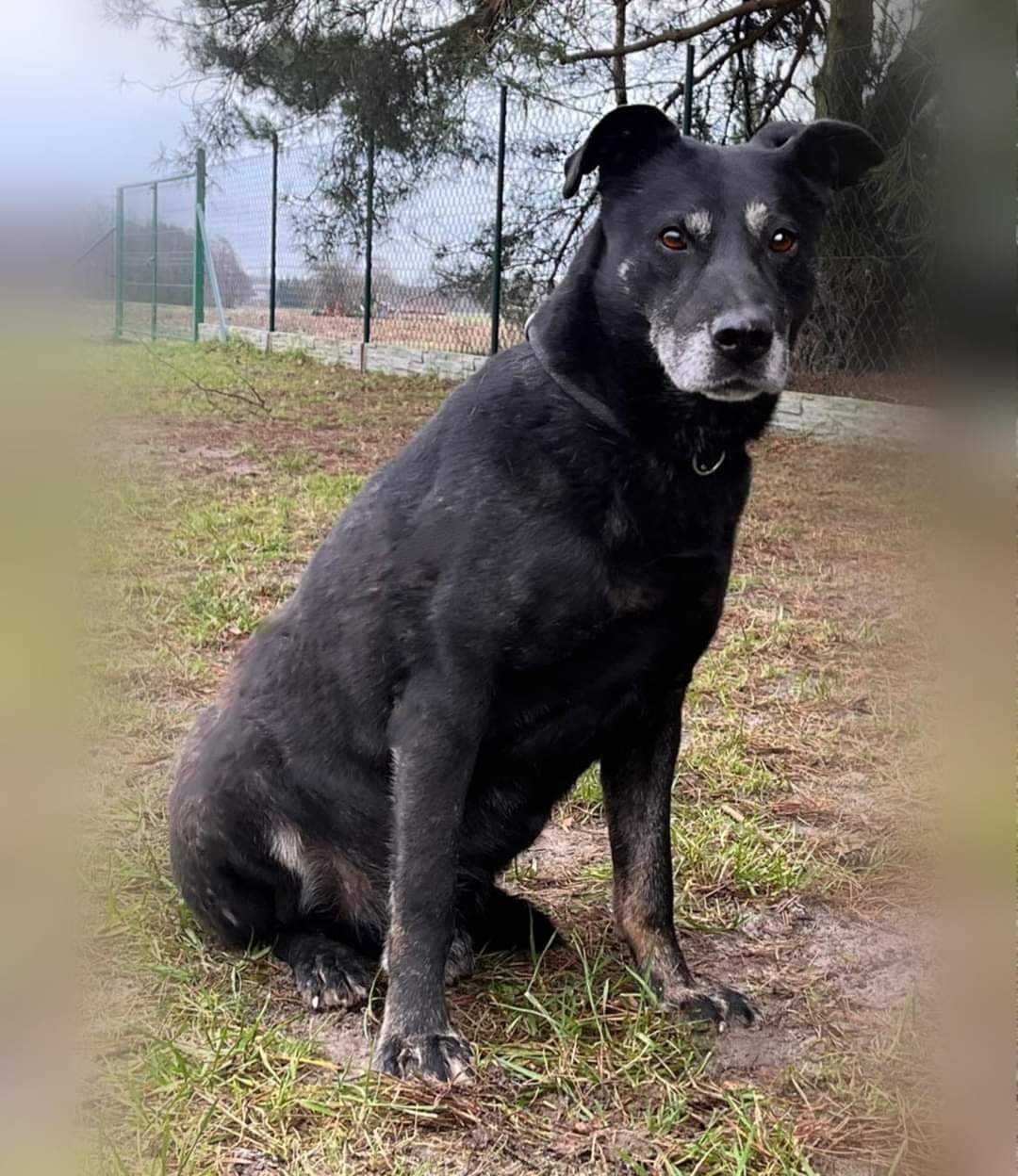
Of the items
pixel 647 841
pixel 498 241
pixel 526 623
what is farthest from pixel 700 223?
pixel 498 241

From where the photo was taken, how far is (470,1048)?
72.1 inches

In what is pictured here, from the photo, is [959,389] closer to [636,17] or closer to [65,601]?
[65,601]

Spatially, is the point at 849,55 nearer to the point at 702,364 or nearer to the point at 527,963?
the point at 702,364

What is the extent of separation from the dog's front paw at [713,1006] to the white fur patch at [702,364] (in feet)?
3.55

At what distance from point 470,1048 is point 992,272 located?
154cm

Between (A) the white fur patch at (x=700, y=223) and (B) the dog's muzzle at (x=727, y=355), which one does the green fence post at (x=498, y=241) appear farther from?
(B) the dog's muzzle at (x=727, y=355)

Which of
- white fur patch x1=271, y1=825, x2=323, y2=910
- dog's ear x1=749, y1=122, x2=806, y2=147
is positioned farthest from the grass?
dog's ear x1=749, y1=122, x2=806, y2=147

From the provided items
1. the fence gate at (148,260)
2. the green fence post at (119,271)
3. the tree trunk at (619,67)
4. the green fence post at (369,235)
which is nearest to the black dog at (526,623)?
the fence gate at (148,260)

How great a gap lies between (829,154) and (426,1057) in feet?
5.84

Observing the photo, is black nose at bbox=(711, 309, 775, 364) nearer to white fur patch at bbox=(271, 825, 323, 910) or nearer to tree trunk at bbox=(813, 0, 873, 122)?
tree trunk at bbox=(813, 0, 873, 122)

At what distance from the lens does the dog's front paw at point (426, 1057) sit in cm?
176

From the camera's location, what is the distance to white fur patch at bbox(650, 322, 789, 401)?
1.87 meters

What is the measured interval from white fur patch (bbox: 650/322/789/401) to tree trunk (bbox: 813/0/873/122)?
0.42 meters

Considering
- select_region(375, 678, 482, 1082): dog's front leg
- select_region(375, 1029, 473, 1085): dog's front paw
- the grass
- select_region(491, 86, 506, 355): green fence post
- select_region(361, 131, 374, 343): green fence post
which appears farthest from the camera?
select_region(491, 86, 506, 355): green fence post
